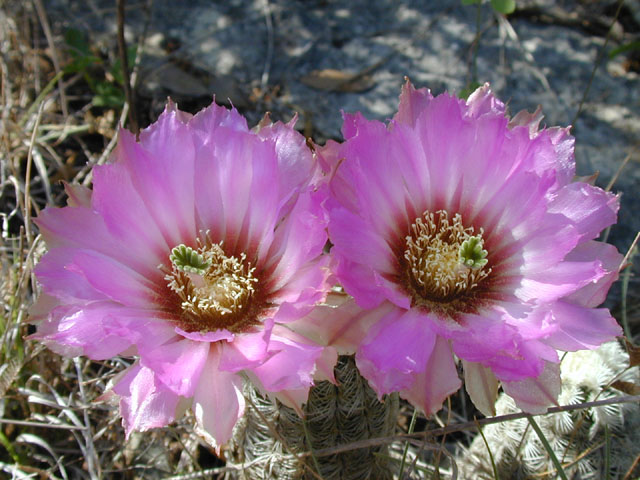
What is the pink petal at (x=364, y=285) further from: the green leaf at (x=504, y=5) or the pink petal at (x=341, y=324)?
the green leaf at (x=504, y=5)

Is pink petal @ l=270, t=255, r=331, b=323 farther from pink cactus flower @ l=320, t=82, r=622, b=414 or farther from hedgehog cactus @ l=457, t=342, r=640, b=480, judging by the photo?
hedgehog cactus @ l=457, t=342, r=640, b=480

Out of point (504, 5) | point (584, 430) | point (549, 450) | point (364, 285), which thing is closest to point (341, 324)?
point (364, 285)

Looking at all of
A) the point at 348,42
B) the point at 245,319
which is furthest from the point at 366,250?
the point at 348,42

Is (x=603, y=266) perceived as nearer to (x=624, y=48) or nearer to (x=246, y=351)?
(x=246, y=351)

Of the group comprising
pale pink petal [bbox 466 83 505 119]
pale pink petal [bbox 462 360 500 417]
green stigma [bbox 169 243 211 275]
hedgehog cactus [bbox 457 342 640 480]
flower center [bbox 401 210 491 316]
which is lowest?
hedgehog cactus [bbox 457 342 640 480]

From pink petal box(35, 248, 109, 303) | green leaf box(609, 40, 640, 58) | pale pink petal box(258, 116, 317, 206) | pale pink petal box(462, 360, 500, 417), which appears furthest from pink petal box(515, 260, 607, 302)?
green leaf box(609, 40, 640, 58)

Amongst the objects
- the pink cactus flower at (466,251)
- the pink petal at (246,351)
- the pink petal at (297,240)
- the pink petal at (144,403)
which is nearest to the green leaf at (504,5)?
the pink cactus flower at (466,251)
